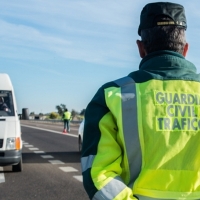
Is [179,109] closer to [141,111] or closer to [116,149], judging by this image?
[141,111]

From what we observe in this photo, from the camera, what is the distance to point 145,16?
2678 mm

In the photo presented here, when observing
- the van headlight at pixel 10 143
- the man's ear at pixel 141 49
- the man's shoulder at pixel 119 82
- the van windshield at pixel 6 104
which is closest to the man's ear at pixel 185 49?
the man's ear at pixel 141 49

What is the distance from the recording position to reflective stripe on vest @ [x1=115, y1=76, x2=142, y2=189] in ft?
8.00

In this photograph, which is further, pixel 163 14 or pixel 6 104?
pixel 6 104

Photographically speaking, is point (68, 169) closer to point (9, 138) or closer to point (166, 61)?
point (9, 138)

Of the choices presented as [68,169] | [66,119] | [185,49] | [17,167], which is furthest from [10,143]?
[66,119]

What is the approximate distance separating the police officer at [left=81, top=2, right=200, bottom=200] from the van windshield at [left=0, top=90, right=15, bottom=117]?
33.6ft

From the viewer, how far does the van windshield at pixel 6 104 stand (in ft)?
41.5

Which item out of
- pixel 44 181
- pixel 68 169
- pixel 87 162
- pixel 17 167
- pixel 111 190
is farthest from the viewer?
pixel 68 169

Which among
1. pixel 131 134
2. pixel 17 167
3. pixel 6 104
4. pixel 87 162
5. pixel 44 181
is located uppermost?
pixel 6 104

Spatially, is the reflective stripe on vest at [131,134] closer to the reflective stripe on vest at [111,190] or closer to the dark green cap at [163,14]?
the reflective stripe on vest at [111,190]

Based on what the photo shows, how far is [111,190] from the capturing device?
2371 mm

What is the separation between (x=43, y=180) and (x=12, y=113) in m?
2.17

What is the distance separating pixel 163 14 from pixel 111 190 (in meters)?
0.88
